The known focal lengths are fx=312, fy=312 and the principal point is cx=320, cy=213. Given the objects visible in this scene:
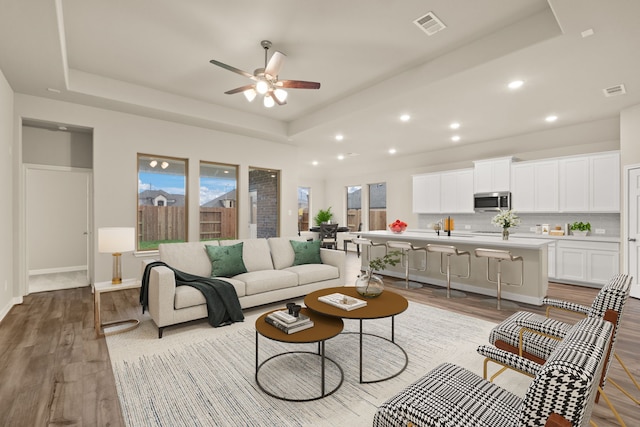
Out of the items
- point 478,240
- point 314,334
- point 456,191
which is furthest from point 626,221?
point 314,334

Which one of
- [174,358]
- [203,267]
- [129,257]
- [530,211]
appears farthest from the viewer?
[530,211]

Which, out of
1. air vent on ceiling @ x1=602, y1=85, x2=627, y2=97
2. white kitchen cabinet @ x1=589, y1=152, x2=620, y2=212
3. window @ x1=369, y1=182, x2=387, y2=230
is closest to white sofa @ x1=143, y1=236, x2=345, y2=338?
air vent on ceiling @ x1=602, y1=85, x2=627, y2=97

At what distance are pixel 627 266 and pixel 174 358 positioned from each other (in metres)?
6.23

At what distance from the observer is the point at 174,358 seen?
2711mm

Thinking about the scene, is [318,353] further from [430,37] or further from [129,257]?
[129,257]

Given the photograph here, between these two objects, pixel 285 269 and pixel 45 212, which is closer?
pixel 285 269

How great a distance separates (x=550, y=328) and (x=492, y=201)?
5067 mm

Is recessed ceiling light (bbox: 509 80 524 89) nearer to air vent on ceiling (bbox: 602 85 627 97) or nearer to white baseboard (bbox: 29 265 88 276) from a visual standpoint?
air vent on ceiling (bbox: 602 85 627 97)

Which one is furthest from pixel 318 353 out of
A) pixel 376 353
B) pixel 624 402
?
pixel 624 402

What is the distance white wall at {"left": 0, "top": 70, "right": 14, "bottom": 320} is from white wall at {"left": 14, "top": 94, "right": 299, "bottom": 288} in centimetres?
37

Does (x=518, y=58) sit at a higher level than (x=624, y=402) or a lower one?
higher

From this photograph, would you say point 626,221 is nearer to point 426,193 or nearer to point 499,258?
point 499,258

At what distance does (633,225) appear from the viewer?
462 cm

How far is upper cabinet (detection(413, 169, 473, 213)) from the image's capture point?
23.8 feet
